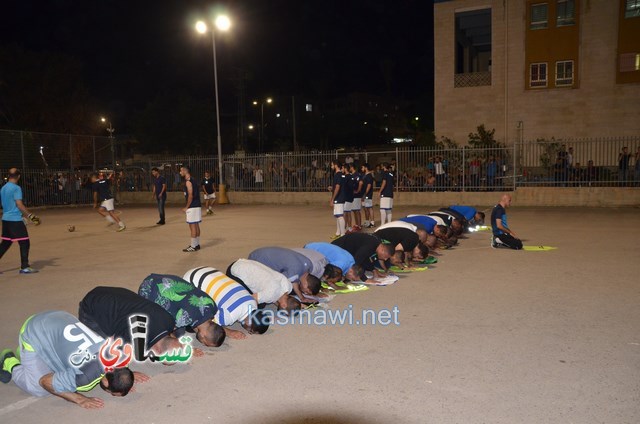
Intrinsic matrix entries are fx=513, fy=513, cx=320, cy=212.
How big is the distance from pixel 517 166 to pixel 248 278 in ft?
59.2

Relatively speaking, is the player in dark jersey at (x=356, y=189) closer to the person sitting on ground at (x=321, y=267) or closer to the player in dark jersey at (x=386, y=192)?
the player in dark jersey at (x=386, y=192)

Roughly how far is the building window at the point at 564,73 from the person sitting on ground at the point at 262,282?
91.7 ft

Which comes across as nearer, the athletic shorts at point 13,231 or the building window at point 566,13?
the athletic shorts at point 13,231

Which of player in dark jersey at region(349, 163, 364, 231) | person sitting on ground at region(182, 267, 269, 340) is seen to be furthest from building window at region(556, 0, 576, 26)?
person sitting on ground at region(182, 267, 269, 340)

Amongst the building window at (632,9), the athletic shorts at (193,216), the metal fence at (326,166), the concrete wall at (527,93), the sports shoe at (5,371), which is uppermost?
the building window at (632,9)

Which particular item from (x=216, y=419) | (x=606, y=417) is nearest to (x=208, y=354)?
(x=216, y=419)

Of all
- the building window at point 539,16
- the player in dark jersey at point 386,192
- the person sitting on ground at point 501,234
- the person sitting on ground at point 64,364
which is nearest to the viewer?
the person sitting on ground at point 64,364

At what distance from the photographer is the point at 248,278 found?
5.84 m

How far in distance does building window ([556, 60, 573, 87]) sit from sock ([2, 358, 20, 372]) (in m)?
30.4

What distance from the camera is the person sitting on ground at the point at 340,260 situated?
739 centimetres

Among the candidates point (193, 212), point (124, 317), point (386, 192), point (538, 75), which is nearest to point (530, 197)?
point (386, 192)

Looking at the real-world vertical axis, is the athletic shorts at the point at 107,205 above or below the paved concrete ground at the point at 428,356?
above

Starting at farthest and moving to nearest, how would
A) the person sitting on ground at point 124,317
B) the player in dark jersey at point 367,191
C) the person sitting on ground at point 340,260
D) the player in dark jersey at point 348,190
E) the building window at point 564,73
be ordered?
the building window at point 564,73 → the player in dark jersey at point 367,191 → the player in dark jersey at point 348,190 → the person sitting on ground at point 340,260 → the person sitting on ground at point 124,317

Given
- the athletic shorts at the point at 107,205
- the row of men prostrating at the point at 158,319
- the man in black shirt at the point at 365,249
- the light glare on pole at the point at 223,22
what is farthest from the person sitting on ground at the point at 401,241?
the light glare on pole at the point at 223,22
